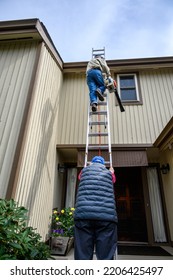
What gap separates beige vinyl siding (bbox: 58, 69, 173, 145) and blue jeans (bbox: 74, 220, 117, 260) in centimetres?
332

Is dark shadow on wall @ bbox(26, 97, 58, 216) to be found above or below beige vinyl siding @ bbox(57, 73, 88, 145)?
below

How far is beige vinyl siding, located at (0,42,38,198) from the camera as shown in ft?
9.59

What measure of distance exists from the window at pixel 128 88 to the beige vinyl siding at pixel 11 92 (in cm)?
309

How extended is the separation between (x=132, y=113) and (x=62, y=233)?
3.92m

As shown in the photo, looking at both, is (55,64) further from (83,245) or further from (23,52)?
(83,245)

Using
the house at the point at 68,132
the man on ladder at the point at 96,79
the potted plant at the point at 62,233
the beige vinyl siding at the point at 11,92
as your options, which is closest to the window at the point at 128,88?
the house at the point at 68,132

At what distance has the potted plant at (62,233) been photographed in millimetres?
3674

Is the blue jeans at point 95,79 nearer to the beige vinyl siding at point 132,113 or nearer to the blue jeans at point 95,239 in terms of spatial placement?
the beige vinyl siding at point 132,113

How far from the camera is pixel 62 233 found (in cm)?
396

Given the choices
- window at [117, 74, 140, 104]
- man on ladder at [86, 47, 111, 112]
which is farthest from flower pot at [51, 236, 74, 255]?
window at [117, 74, 140, 104]

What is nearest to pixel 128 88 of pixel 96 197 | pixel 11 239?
pixel 96 197

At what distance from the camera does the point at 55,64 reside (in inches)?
205

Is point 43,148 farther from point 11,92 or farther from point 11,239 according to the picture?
point 11,239

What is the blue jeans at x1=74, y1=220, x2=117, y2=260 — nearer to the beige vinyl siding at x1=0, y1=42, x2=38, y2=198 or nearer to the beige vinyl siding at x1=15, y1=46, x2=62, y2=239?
the beige vinyl siding at x1=15, y1=46, x2=62, y2=239
